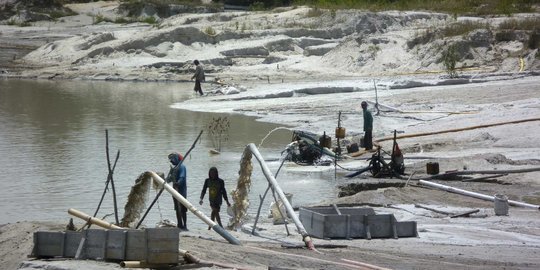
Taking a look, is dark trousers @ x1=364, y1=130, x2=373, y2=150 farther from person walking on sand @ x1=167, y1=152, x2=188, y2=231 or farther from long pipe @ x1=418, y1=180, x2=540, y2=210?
person walking on sand @ x1=167, y1=152, x2=188, y2=231

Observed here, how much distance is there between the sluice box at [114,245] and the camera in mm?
9719

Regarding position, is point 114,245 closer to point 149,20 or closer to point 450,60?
point 450,60

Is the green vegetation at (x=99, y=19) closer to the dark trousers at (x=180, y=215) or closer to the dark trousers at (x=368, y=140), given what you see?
the dark trousers at (x=368, y=140)

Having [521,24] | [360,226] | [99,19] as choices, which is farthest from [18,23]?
[360,226]

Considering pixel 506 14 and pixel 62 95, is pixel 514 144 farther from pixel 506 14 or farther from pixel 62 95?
pixel 506 14

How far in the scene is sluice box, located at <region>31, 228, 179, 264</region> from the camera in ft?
31.9

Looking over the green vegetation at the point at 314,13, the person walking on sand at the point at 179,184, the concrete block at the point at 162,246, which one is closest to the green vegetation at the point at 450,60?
the green vegetation at the point at 314,13

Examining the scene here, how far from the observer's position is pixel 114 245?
10.1m

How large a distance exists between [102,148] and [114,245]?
474 inches

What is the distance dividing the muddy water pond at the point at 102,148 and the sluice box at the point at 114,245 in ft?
12.4

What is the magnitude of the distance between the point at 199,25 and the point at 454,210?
1274 inches

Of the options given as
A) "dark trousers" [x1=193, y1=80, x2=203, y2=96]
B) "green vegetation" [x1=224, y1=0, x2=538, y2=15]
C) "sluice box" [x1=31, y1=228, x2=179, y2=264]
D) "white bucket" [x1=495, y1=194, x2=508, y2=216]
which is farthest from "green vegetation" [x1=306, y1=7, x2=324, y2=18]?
"sluice box" [x1=31, y1=228, x2=179, y2=264]

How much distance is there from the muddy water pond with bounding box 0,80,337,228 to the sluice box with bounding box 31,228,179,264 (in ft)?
12.4

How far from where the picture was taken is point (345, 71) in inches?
1436
